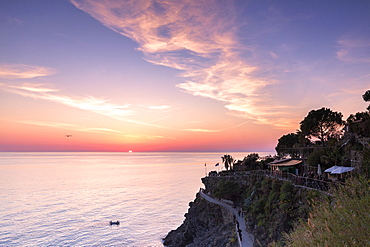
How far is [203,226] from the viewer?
49438 mm

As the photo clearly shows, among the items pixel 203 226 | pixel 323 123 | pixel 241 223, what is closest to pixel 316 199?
pixel 241 223

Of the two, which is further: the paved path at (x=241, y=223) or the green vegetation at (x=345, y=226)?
the paved path at (x=241, y=223)

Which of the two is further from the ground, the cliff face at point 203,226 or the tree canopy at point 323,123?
the tree canopy at point 323,123

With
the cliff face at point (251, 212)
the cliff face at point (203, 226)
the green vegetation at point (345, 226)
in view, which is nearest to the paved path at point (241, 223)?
the cliff face at point (251, 212)

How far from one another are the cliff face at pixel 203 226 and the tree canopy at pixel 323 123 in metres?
28.6

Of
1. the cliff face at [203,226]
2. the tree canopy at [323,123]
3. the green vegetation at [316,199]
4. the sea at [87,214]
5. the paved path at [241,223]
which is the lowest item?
the sea at [87,214]

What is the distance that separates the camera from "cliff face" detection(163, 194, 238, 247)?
135ft

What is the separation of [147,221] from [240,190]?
28.6 meters

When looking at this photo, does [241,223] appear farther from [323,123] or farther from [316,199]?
[323,123]

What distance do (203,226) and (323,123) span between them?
34.9 meters

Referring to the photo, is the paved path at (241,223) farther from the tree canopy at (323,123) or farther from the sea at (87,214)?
the tree canopy at (323,123)

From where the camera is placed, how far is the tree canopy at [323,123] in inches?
2317

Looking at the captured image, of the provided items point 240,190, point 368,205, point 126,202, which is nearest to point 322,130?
point 240,190

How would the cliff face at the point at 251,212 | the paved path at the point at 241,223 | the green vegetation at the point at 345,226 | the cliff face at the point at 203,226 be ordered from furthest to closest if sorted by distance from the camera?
1. the cliff face at the point at 203,226
2. the paved path at the point at 241,223
3. the cliff face at the point at 251,212
4. the green vegetation at the point at 345,226
